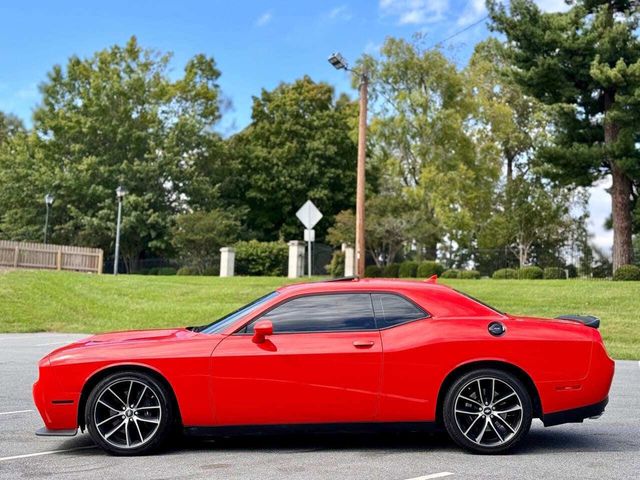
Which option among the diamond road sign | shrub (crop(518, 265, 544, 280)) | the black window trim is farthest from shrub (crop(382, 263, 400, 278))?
the black window trim

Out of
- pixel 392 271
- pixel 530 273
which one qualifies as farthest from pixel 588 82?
pixel 392 271

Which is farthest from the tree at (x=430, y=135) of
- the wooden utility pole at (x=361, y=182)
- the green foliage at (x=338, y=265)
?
the wooden utility pole at (x=361, y=182)

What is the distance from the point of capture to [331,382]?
582 centimetres

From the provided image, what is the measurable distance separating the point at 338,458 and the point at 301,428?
386 millimetres

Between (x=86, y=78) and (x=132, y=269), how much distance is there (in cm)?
1388

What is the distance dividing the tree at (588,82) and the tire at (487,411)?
2490cm

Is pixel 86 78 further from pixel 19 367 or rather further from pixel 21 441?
pixel 21 441

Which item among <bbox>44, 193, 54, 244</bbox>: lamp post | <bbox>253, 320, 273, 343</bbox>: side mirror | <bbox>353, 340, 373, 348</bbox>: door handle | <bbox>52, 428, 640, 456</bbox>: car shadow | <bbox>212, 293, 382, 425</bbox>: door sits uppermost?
<bbox>44, 193, 54, 244</bbox>: lamp post

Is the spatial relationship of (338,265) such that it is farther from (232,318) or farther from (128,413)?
(128,413)

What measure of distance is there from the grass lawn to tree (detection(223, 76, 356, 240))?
25.5 metres

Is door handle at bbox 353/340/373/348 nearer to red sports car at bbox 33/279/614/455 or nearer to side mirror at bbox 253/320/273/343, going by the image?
red sports car at bbox 33/279/614/455

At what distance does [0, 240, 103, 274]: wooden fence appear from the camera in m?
33.8

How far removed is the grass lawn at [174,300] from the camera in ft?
66.7

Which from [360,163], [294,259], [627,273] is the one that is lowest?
[627,273]
